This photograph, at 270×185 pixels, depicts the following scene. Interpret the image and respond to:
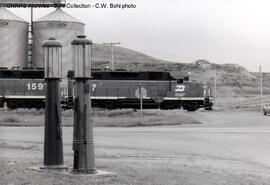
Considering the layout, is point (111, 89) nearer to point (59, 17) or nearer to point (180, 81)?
point (180, 81)

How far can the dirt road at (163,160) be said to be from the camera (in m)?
12.1

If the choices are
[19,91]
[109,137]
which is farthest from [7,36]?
[109,137]

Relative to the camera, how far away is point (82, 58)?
12703 millimetres

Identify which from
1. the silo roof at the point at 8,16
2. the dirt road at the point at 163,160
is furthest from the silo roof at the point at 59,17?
the dirt road at the point at 163,160

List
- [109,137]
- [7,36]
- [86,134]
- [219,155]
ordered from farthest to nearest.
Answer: [7,36] → [109,137] → [219,155] → [86,134]

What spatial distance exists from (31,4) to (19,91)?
1059 cm

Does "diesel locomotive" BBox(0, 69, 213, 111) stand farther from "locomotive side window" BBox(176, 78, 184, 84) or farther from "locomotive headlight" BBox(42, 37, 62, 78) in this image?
"locomotive headlight" BBox(42, 37, 62, 78)

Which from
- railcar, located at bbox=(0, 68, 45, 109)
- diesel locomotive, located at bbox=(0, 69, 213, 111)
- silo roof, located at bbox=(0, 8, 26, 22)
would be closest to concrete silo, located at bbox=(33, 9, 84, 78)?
silo roof, located at bbox=(0, 8, 26, 22)

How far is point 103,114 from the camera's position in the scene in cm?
5062

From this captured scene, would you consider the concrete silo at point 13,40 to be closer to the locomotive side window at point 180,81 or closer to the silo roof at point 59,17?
the silo roof at point 59,17

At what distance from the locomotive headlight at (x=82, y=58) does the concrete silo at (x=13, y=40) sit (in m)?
58.2

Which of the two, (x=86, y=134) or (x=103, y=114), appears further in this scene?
(x=103, y=114)

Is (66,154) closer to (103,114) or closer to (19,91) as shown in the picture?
(103,114)

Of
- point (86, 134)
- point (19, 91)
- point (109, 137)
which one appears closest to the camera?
point (86, 134)
